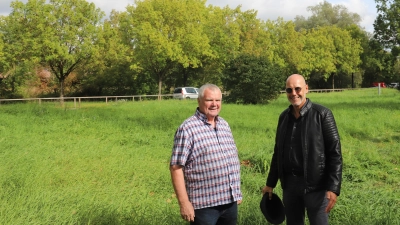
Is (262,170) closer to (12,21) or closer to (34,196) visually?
(34,196)

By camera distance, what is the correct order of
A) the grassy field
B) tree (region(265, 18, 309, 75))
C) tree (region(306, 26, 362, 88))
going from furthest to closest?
1. tree (region(306, 26, 362, 88))
2. tree (region(265, 18, 309, 75))
3. the grassy field

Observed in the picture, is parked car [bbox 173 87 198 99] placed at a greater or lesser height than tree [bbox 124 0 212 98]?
lesser

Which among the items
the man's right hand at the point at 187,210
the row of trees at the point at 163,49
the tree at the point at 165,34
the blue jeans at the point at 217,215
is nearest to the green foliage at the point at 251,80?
the row of trees at the point at 163,49

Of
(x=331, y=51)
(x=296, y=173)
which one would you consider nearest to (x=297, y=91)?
(x=296, y=173)

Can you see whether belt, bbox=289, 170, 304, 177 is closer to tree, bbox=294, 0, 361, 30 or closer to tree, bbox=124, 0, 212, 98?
tree, bbox=124, 0, 212, 98

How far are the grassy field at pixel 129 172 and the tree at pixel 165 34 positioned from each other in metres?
21.7

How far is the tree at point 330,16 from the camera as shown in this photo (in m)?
62.2

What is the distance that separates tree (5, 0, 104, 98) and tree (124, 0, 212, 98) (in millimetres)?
4084

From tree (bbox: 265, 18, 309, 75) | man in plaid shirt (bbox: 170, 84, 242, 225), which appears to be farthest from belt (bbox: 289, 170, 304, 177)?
tree (bbox: 265, 18, 309, 75)

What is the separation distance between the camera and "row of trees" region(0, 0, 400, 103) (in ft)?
102

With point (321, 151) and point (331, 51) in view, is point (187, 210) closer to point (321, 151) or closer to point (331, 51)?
point (321, 151)

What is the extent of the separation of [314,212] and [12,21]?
1355 inches

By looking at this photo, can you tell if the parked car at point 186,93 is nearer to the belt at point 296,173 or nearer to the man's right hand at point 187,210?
the belt at point 296,173

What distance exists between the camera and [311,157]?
127 inches
